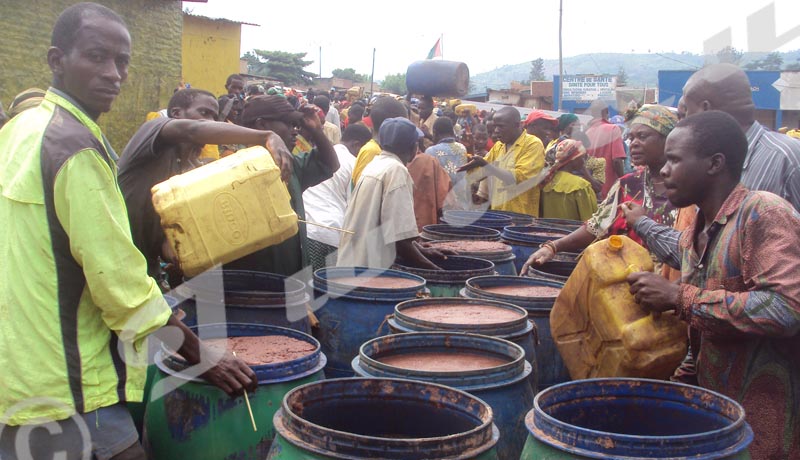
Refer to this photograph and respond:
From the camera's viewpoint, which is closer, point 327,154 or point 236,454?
point 236,454

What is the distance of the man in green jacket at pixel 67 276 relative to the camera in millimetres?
2131

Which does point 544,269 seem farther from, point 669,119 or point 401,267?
point 669,119

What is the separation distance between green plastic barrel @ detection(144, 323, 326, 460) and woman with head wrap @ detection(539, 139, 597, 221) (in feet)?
16.1

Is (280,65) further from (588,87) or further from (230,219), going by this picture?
(230,219)

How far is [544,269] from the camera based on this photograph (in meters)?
4.88

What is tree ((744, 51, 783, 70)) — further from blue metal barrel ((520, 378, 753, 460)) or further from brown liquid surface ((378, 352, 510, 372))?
blue metal barrel ((520, 378, 753, 460))

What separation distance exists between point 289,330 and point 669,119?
2275mm

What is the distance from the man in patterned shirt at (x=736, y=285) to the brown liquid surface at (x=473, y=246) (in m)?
2.35

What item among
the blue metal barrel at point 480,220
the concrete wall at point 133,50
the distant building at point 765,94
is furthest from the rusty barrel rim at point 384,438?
the distant building at point 765,94

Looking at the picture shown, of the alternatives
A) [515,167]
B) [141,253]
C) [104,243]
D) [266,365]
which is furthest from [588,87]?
[104,243]

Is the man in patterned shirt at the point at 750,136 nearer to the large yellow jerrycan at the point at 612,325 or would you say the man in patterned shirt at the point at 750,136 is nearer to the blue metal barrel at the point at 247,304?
the large yellow jerrycan at the point at 612,325

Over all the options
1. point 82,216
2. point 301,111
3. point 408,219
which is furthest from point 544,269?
point 82,216

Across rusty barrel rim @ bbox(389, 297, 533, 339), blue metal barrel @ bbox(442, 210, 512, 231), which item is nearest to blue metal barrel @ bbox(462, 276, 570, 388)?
rusty barrel rim @ bbox(389, 297, 533, 339)

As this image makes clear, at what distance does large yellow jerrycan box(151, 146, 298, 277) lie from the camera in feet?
9.37
